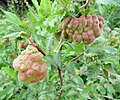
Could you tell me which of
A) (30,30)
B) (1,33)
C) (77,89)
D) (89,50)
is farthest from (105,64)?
(1,33)

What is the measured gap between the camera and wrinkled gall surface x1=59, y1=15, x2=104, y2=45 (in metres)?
0.89

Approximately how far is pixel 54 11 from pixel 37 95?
1.51 ft

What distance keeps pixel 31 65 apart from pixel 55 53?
9 centimetres

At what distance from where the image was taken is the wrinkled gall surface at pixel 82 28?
35.0 inches

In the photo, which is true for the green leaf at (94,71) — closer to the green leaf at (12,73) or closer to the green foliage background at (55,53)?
the green foliage background at (55,53)

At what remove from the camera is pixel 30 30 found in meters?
0.98

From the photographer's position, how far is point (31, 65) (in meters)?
0.95

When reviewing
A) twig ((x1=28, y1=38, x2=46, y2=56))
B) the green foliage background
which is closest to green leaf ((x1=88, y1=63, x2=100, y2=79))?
the green foliage background

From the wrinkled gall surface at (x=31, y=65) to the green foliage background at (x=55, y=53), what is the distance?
1.2 inches

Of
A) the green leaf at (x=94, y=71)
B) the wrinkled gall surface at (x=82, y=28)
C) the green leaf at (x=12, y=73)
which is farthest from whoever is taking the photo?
the green leaf at (x=12, y=73)

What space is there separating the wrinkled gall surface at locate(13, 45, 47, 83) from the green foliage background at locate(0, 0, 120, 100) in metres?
0.03

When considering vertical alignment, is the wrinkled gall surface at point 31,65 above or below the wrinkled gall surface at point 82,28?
below

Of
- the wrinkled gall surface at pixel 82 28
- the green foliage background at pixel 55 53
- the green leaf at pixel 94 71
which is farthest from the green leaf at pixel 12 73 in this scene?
the wrinkled gall surface at pixel 82 28

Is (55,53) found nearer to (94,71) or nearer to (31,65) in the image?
(31,65)
